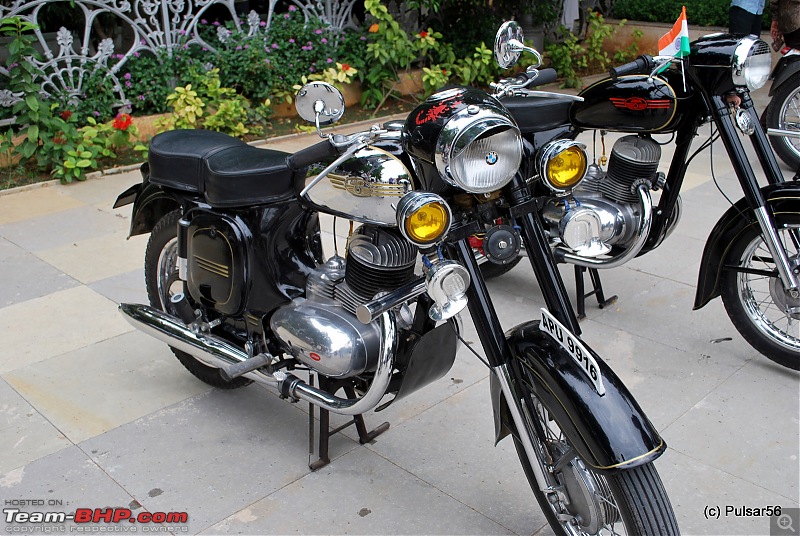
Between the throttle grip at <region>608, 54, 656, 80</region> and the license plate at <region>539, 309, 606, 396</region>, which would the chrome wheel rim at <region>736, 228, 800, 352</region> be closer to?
the throttle grip at <region>608, 54, 656, 80</region>

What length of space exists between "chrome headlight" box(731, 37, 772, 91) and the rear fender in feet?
7.79

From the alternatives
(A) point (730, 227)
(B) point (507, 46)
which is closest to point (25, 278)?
(B) point (507, 46)

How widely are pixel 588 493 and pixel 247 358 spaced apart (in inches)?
51.5

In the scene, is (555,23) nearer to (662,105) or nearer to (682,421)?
(662,105)

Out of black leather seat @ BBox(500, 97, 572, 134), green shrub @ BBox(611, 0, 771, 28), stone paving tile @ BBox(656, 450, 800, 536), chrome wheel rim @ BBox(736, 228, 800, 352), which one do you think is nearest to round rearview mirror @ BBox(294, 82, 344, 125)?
black leather seat @ BBox(500, 97, 572, 134)

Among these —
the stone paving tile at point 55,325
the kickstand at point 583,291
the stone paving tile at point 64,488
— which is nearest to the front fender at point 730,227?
the kickstand at point 583,291

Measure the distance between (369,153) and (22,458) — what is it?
183 cm

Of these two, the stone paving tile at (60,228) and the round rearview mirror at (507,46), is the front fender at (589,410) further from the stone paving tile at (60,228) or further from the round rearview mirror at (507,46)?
the stone paving tile at (60,228)

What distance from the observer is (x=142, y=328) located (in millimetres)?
3350

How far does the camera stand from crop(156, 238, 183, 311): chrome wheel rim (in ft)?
11.4

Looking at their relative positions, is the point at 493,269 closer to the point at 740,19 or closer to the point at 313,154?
the point at 313,154

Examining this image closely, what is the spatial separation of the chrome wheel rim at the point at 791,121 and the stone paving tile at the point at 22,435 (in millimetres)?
5618

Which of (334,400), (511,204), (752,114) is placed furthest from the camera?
(752,114)

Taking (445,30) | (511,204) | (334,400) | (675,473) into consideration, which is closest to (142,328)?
(334,400)
